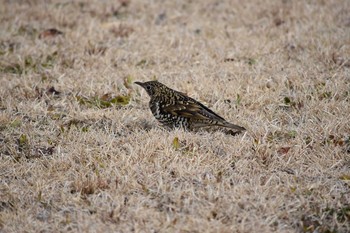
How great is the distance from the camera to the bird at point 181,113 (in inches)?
239

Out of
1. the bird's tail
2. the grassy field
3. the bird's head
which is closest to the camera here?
the grassy field

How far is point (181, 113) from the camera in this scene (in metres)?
6.24

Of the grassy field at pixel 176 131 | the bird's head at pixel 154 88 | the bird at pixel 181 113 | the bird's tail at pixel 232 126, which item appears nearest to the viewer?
the grassy field at pixel 176 131

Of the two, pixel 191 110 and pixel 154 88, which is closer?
pixel 191 110

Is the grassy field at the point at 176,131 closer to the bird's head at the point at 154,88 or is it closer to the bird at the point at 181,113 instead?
the bird at the point at 181,113

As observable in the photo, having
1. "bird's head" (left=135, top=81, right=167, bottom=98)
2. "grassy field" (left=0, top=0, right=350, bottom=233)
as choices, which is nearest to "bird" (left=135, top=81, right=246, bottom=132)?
"bird's head" (left=135, top=81, right=167, bottom=98)

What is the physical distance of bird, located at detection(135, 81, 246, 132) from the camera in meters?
6.08

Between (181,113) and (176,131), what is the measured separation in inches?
13.2

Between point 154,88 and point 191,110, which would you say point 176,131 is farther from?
point 154,88

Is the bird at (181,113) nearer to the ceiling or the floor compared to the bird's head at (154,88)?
nearer to the floor

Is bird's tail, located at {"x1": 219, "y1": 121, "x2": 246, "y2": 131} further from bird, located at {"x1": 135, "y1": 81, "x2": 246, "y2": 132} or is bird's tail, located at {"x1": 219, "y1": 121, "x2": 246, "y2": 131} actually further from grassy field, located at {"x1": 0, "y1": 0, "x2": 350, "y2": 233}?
grassy field, located at {"x1": 0, "y1": 0, "x2": 350, "y2": 233}

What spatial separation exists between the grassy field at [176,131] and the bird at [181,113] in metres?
0.14

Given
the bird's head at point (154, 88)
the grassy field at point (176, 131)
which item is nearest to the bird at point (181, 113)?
the bird's head at point (154, 88)

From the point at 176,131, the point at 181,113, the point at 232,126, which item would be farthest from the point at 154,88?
the point at 232,126
